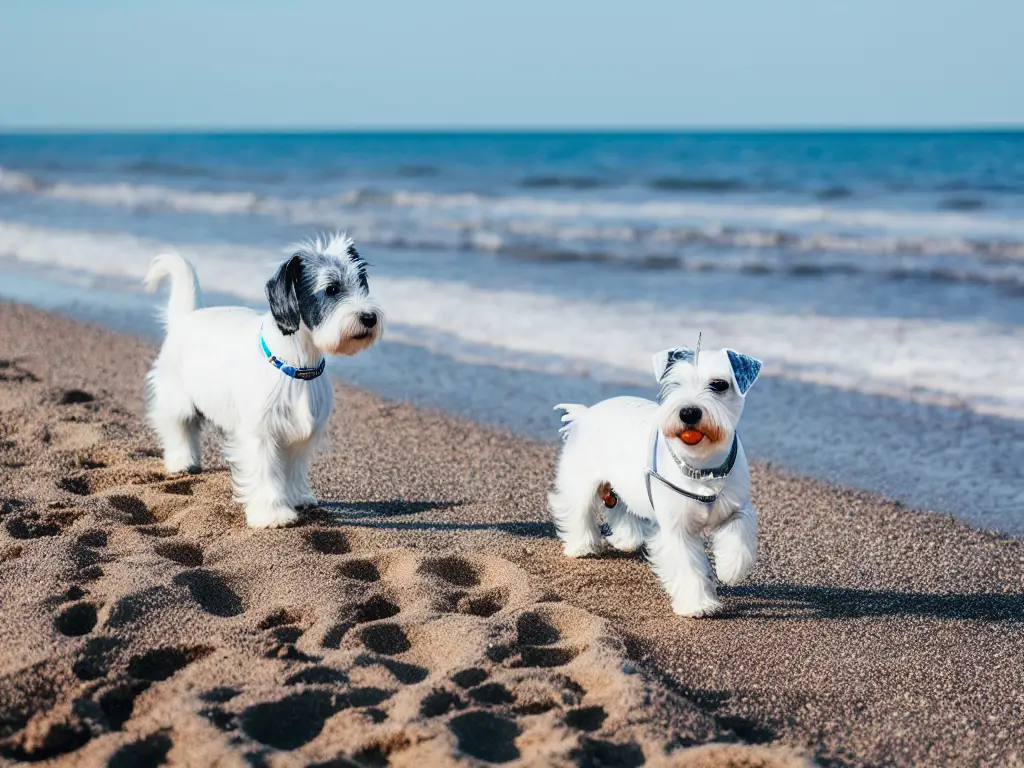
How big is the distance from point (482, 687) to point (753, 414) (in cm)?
489

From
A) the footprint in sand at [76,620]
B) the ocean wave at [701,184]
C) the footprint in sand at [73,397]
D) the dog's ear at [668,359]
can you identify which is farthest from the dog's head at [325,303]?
the ocean wave at [701,184]

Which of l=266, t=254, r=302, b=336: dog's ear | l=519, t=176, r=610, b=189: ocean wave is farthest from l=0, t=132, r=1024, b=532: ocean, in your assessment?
l=519, t=176, r=610, b=189: ocean wave

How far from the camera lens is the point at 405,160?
56719 mm

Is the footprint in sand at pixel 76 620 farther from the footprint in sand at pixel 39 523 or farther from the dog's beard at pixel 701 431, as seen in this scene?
the dog's beard at pixel 701 431

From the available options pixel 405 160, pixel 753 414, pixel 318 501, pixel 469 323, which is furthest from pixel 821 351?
pixel 405 160

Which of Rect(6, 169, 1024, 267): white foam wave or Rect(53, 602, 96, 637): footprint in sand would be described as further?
Rect(6, 169, 1024, 267): white foam wave

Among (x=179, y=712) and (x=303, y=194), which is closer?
(x=179, y=712)

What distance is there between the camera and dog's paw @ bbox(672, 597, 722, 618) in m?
4.71

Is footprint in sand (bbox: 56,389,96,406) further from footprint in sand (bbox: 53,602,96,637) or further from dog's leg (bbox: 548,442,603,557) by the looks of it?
dog's leg (bbox: 548,442,603,557)

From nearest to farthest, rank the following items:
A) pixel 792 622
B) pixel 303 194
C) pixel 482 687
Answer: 1. pixel 482 687
2. pixel 792 622
3. pixel 303 194

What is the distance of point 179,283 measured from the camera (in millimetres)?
6258

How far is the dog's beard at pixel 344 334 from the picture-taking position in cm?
511

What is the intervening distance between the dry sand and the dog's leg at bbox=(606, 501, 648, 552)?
4.1 inches

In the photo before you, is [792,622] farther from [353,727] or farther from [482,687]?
[353,727]
